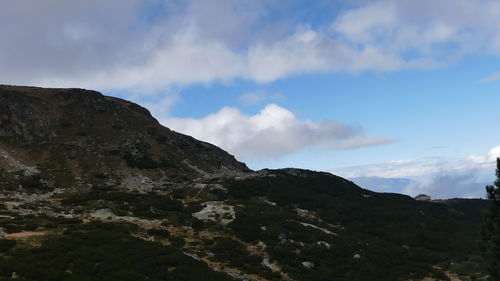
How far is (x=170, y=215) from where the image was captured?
45688 millimetres

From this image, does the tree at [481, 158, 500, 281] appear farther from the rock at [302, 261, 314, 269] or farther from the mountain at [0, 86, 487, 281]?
the rock at [302, 261, 314, 269]

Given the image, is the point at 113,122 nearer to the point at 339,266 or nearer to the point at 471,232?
the point at 339,266

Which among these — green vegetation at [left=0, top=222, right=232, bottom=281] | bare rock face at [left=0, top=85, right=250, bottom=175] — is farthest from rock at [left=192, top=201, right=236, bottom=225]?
bare rock face at [left=0, top=85, right=250, bottom=175]

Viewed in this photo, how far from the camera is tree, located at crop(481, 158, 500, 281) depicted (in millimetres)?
23961

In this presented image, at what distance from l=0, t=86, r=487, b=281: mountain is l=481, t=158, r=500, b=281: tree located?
225 centimetres

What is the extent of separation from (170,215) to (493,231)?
108 ft

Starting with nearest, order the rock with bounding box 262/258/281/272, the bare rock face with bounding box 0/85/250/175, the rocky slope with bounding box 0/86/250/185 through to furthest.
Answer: the rock with bounding box 262/258/281/272 < the rocky slope with bounding box 0/86/250/185 < the bare rock face with bounding box 0/85/250/175

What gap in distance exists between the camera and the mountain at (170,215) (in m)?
27.5

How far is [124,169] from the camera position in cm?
7288

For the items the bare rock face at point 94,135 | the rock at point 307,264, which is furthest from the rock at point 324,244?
the bare rock face at point 94,135

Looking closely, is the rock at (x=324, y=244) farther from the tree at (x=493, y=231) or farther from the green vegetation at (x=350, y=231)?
the tree at (x=493, y=231)

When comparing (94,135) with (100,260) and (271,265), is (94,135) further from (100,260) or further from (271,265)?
(100,260)

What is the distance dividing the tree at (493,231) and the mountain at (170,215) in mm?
2251

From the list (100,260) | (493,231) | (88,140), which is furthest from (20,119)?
(493,231)
